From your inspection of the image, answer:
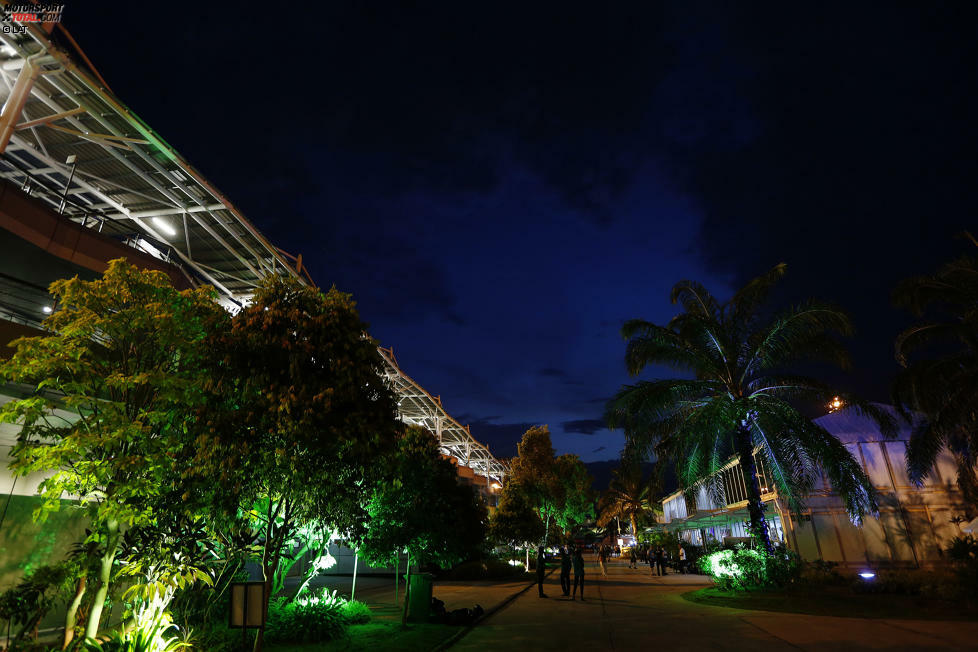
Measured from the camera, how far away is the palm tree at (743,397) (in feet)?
51.7

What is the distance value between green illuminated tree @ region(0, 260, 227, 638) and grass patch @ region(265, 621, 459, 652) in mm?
3977

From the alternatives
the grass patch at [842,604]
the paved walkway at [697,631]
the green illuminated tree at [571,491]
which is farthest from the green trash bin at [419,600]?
the green illuminated tree at [571,491]

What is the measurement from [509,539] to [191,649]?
26.4 metres

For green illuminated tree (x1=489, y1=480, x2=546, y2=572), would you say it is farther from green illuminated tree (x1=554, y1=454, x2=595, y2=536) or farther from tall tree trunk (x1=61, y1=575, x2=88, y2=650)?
tall tree trunk (x1=61, y1=575, x2=88, y2=650)

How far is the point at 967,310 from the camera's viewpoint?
52.5 feet

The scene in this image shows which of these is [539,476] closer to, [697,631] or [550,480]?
[550,480]

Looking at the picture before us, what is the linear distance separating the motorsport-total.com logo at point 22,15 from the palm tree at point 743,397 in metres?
19.1

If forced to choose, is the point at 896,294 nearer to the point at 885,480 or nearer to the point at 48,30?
the point at 885,480

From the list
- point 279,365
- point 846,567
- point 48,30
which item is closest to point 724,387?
point 846,567

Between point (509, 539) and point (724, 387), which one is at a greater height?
point (724, 387)

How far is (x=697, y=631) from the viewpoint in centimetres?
1074

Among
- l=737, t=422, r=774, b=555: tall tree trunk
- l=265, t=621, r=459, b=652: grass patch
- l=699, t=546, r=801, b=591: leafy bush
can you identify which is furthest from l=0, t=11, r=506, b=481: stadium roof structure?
l=699, t=546, r=801, b=591: leafy bush

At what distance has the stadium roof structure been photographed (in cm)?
1237

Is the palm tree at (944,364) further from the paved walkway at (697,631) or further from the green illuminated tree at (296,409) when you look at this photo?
the green illuminated tree at (296,409)
